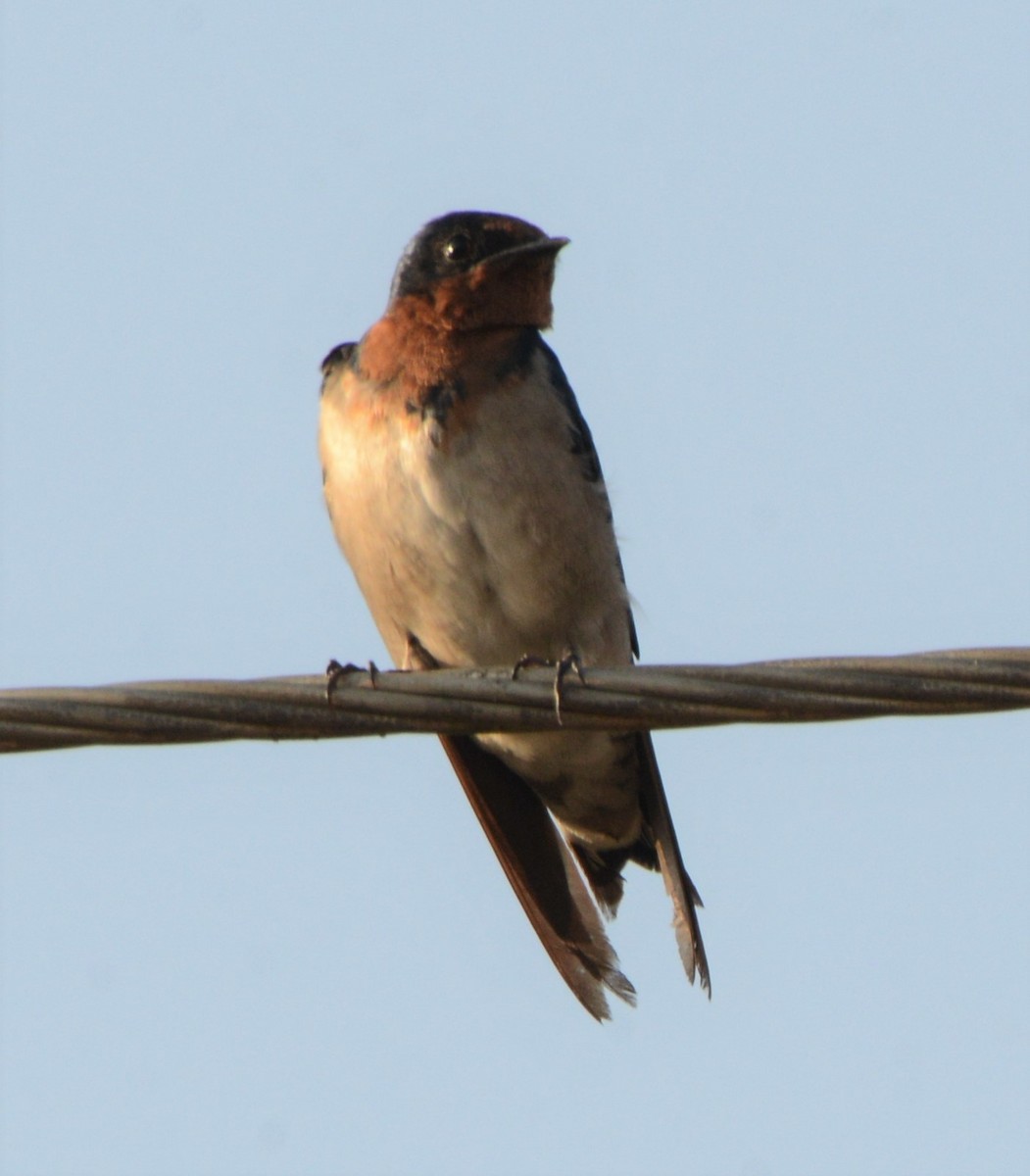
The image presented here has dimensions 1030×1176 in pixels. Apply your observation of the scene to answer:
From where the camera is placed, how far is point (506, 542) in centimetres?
657

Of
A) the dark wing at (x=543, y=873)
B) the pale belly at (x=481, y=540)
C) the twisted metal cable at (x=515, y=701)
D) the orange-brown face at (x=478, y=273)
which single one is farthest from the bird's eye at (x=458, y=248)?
the twisted metal cable at (x=515, y=701)

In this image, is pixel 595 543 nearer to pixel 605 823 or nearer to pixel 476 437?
pixel 476 437

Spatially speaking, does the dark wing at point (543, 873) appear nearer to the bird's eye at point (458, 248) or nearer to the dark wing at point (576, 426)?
the dark wing at point (576, 426)

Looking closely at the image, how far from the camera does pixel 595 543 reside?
692 centimetres

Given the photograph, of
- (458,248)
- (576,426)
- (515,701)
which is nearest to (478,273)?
(458,248)

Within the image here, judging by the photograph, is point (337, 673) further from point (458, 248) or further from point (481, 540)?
point (458, 248)

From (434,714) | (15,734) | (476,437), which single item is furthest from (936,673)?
(476,437)

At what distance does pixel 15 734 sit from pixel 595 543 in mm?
2994

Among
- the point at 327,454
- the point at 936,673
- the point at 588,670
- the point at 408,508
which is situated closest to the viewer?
the point at 936,673

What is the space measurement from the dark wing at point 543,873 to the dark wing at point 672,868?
33cm

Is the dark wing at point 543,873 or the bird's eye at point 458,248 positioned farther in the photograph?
the bird's eye at point 458,248

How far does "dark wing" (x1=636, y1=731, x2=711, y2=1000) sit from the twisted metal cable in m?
1.61

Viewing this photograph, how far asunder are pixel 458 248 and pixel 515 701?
3.33 metres

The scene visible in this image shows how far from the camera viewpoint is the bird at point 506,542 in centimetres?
658
